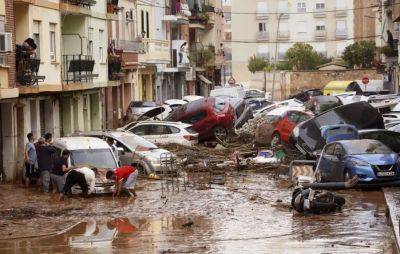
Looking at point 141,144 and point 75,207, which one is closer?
point 75,207

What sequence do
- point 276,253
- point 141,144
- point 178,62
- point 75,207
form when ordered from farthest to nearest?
1. point 178,62
2. point 141,144
3. point 75,207
4. point 276,253

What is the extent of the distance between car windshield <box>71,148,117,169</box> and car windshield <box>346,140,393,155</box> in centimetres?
652

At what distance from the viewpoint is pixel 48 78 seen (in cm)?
3488

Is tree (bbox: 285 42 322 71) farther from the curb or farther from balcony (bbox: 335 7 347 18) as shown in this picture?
the curb

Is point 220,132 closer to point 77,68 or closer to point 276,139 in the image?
point 276,139

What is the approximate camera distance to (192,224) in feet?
70.4

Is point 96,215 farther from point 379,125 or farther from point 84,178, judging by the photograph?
point 379,125

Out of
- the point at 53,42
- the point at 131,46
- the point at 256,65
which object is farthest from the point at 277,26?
the point at 53,42

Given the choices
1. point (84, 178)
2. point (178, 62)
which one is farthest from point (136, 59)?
point (84, 178)

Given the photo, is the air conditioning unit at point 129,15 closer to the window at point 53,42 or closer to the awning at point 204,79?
the window at point 53,42

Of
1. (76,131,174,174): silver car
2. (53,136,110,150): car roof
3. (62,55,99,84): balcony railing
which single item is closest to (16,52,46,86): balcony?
(53,136,110,150): car roof

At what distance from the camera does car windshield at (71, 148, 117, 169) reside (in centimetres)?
2794

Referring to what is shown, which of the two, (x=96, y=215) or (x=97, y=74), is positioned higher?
(x=97, y=74)

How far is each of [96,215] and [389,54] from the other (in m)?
50.3
